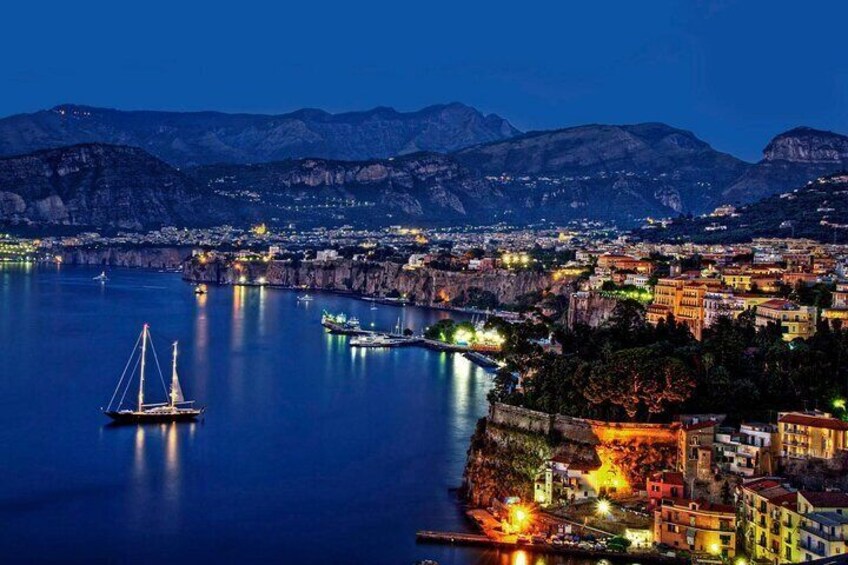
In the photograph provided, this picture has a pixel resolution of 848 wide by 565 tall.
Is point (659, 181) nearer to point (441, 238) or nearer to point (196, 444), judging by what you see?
point (441, 238)

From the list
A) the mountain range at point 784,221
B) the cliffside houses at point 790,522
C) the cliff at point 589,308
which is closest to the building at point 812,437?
the cliffside houses at point 790,522

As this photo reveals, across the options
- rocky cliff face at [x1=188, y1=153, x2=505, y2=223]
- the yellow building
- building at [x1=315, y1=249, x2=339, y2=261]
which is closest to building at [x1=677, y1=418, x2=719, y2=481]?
the yellow building

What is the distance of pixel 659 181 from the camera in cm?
12850

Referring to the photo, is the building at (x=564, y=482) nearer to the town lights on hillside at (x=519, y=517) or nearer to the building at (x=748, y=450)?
the town lights on hillside at (x=519, y=517)

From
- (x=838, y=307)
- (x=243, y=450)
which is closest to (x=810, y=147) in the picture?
(x=838, y=307)

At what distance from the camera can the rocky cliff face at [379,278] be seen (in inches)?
2372

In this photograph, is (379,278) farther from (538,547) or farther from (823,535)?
(823,535)

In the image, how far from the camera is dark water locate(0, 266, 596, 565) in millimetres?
19312

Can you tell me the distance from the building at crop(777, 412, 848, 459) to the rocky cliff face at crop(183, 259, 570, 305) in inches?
1174

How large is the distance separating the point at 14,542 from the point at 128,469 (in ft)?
Result: 15.7

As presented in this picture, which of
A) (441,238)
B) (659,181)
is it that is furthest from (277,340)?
(659,181)

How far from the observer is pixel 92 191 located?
120125mm

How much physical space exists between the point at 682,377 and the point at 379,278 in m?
52.3

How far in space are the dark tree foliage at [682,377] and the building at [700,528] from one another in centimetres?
280
